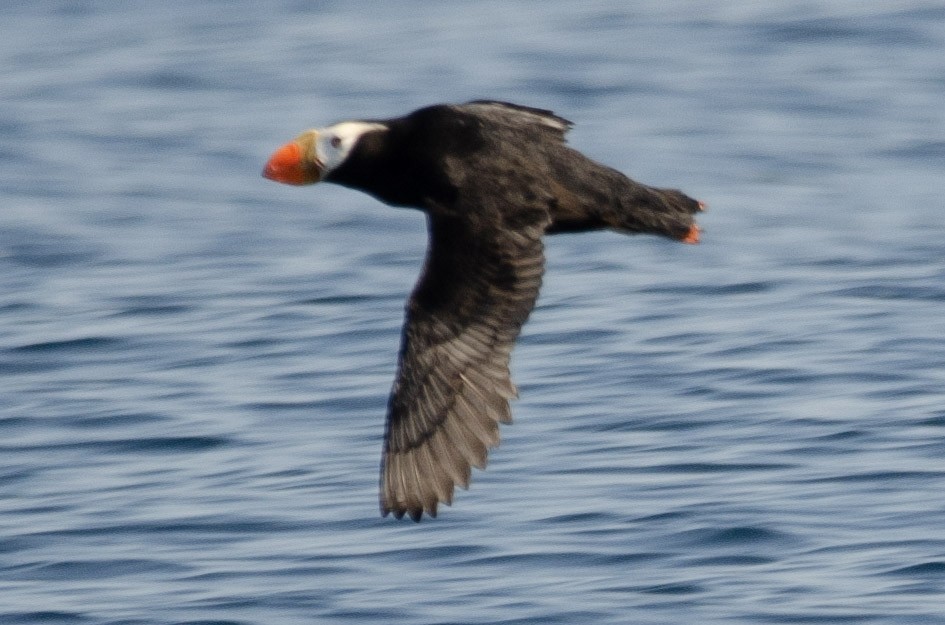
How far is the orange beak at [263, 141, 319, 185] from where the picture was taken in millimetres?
6387

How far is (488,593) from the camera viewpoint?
6676 mm

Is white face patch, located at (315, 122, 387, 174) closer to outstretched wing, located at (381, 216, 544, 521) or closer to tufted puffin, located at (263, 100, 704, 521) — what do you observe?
tufted puffin, located at (263, 100, 704, 521)

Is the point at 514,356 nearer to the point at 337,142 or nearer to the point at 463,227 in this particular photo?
the point at 337,142

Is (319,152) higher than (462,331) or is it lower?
higher

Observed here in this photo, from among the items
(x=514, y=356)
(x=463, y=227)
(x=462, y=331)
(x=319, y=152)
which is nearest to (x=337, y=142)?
(x=319, y=152)

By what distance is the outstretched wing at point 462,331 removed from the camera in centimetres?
611

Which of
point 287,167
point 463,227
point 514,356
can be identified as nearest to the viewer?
point 463,227

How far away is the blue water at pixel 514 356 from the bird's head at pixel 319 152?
4.35 feet

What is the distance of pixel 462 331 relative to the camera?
245 inches

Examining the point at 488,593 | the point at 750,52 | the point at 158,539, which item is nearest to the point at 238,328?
the point at 158,539

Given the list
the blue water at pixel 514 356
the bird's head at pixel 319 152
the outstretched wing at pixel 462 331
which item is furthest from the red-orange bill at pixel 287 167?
the blue water at pixel 514 356

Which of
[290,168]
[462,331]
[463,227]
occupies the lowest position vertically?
[462,331]

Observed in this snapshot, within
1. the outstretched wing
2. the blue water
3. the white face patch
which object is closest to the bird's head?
the white face patch

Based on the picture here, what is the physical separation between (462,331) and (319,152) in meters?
0.71
